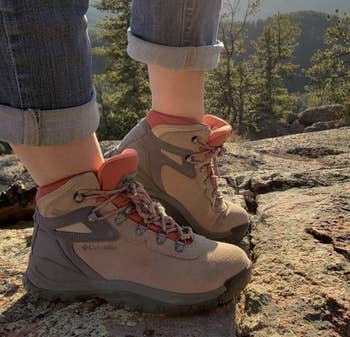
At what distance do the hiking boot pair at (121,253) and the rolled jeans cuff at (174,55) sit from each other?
0.37 meters

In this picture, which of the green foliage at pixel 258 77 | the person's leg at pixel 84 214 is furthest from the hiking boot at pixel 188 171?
the green foliage at pixel 258 77

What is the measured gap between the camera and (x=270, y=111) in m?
30.2

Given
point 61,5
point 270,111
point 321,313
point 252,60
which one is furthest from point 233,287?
point 252,60

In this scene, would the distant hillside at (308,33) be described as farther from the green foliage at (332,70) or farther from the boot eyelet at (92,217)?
the boot eyelet at (92,217)

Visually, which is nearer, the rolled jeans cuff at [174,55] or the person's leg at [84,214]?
the person's leg at [84,214]

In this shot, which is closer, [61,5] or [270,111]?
[61,5]

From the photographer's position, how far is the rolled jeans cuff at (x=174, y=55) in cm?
136

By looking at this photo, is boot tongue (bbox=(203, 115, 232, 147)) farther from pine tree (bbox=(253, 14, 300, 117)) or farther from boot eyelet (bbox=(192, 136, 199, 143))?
pine tree (bbox=(253, 14, 300, 117))

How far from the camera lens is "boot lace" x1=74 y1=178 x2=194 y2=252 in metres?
1.12

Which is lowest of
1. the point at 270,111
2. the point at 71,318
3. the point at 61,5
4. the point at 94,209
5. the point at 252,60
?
the point at 270,111

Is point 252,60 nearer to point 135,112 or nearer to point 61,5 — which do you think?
point 135,112

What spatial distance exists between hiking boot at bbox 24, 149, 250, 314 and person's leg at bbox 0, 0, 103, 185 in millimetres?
82

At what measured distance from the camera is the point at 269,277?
128 cm

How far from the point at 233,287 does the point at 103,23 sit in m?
20.7
